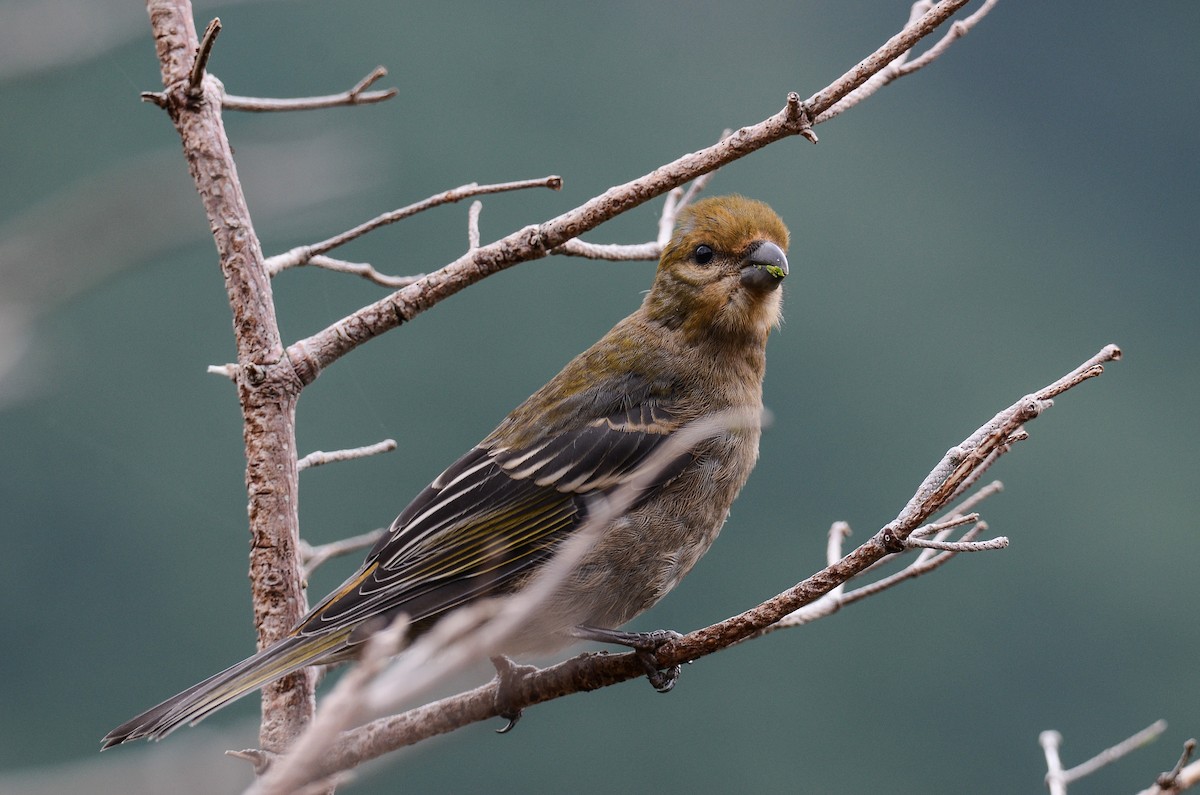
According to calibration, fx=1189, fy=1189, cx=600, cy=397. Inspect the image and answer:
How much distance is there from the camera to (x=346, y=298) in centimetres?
927

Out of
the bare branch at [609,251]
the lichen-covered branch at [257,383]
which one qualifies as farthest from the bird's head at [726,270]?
the lichen-covered branch at [257,383]

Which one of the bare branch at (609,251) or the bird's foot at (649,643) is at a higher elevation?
the bare branch at (609,251)

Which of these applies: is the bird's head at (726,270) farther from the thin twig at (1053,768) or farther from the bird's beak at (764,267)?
the thin twig at (1053,768)

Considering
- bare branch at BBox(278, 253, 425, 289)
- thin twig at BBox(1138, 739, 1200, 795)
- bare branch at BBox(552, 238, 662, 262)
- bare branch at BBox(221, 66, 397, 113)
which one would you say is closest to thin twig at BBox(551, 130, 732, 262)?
bare branch at BBox(552, 238, 662, 262)

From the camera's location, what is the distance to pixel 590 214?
2.20 metres

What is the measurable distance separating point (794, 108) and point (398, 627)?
126 cm

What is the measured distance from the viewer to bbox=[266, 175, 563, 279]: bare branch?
2396mm

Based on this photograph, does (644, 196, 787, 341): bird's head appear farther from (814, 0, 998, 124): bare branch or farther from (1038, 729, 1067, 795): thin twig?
(1038, 729, 1067, 795): thin twig

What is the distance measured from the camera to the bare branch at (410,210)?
240 cm

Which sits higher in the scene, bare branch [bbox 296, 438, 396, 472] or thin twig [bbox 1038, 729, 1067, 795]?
bare branch [bbox 296, 438, 396, 472]

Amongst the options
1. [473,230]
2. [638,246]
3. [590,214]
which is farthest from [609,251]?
[590,214]

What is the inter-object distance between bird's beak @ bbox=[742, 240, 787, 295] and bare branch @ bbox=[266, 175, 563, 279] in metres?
0.79

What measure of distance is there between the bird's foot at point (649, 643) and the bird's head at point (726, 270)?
0.96m

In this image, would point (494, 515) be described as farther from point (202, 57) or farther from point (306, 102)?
point (202, 57)
